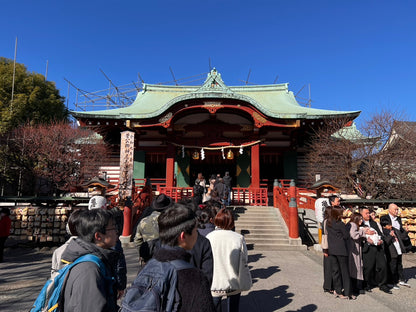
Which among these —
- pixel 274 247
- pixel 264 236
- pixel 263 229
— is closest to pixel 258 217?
pixel 263 229

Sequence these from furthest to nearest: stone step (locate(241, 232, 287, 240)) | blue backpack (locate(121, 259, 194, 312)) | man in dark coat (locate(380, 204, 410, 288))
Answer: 1. stone step (locate(241, 232, 287, 240))
2. man in dark coat (locate(380, 204, 410, 288))
3. blue backpack (locate(121, 259, 194, 312))

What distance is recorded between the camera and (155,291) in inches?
54.4

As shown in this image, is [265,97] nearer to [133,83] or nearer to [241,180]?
[241,180]

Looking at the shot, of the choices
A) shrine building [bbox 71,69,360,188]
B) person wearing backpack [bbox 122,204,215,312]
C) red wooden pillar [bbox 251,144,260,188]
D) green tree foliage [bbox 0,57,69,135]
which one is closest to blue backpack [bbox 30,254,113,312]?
person wearing backpack [bbox 122,204,215,312]

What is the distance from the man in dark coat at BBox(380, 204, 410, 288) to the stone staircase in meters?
3.41

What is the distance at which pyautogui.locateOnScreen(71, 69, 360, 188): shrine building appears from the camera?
522 inches

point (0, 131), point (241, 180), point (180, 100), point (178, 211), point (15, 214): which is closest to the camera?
point (178, 211)

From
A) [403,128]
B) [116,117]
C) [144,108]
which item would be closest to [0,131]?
[116,117]

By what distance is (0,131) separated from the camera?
48.7 ft

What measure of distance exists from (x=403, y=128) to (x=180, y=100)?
11.7m

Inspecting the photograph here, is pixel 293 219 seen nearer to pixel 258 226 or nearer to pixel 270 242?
pixel 270 242

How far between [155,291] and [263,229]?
30.0 feet

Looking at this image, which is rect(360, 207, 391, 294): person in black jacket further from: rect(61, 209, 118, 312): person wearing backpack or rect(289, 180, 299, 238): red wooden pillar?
rect(61, 209, 118, 312): person wearing backpack

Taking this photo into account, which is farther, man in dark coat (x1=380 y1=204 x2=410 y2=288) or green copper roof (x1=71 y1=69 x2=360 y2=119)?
green copper roof (x1=71 y1=69 x2=360 y2=119)
